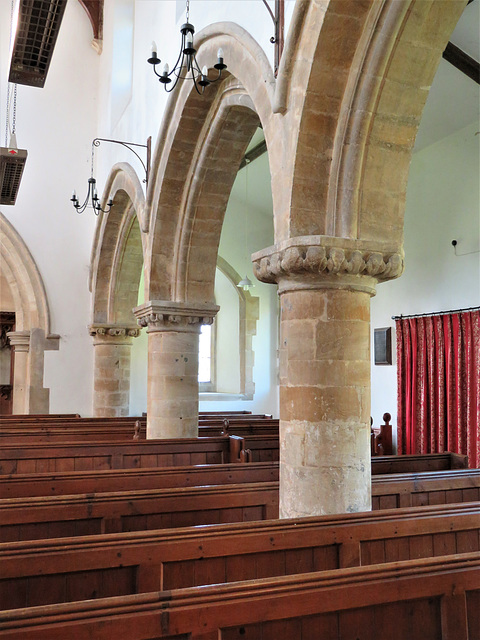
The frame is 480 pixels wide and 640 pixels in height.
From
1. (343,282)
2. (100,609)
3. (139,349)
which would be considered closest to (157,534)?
(100,609)

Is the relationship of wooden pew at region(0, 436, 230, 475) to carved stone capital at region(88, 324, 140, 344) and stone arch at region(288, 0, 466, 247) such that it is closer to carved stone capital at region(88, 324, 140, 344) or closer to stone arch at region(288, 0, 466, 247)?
stone arch at region(288, 0, 466, 247)

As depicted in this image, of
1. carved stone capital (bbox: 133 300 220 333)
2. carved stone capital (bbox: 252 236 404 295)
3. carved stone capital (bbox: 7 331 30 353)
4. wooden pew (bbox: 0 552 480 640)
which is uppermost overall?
carved stone capital (bbox: 7 331 30 353)

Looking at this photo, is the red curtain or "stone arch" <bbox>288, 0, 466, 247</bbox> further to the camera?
the red curtain

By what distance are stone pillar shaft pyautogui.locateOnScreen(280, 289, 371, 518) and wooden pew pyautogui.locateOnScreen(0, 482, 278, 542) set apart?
0.32m

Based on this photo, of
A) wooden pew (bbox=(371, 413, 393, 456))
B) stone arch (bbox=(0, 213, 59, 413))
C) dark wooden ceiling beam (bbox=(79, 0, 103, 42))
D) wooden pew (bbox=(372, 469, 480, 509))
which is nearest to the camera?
wooden pew (bbox=(372, 469, 480, 509))

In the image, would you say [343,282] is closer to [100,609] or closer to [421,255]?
[100,609]

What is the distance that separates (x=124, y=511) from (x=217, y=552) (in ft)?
3.33

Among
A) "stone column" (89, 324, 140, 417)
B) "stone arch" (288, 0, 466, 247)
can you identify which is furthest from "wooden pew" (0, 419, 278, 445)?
"stone arch" (288, 0, 466, 247)

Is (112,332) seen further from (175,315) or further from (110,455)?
(110,455)

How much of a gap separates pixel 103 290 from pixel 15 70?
5524 millimetres

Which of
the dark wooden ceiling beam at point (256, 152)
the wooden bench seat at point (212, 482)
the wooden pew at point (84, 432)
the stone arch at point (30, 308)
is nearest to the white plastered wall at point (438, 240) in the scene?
the dark wooden ceiling beam at point (256, 152)

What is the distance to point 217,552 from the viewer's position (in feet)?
8.77

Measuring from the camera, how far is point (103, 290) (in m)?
11.1

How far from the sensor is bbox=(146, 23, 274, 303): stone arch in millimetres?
6246
